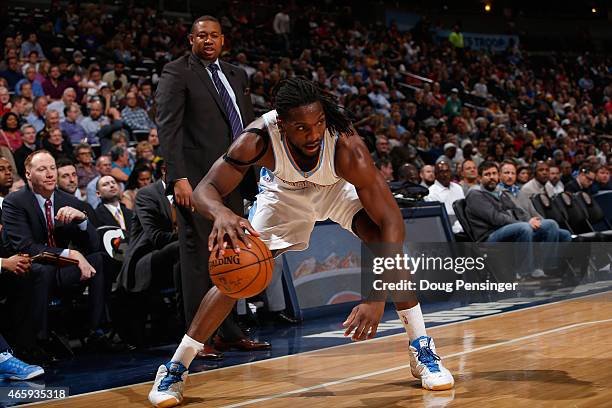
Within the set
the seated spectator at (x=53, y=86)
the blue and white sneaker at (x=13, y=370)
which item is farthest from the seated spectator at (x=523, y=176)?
the blue and white sneaker at (x=13, y=370)

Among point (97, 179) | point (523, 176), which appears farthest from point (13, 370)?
point (523, 176)

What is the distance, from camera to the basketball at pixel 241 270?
341 centimetres

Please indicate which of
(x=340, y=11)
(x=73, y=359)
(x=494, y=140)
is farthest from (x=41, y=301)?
(x=340, y=11)

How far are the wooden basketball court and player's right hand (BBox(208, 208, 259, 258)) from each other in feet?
2.57

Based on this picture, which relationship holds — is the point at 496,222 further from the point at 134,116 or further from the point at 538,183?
the point at 134,116

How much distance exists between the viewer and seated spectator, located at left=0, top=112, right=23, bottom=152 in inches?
345

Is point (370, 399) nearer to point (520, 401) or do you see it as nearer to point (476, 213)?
point (520, 401)

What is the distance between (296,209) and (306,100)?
2.10 feet

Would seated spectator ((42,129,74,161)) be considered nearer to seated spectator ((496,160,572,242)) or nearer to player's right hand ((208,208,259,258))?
seated spectator ((496,160,572,242))

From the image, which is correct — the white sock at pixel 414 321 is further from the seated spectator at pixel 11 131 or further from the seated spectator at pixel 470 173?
the seated spectator at pixel 11 131

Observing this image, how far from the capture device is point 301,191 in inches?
160

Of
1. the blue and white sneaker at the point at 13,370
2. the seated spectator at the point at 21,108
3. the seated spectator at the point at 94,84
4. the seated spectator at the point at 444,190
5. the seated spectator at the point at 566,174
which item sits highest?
the seated spectator at the point at 94,84

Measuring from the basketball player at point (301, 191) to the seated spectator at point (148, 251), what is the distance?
1.93 m

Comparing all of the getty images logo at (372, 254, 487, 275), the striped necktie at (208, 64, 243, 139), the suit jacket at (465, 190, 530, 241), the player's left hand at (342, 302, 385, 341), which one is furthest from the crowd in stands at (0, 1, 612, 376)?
the player's left hand at (342, 302, 385, 341)
